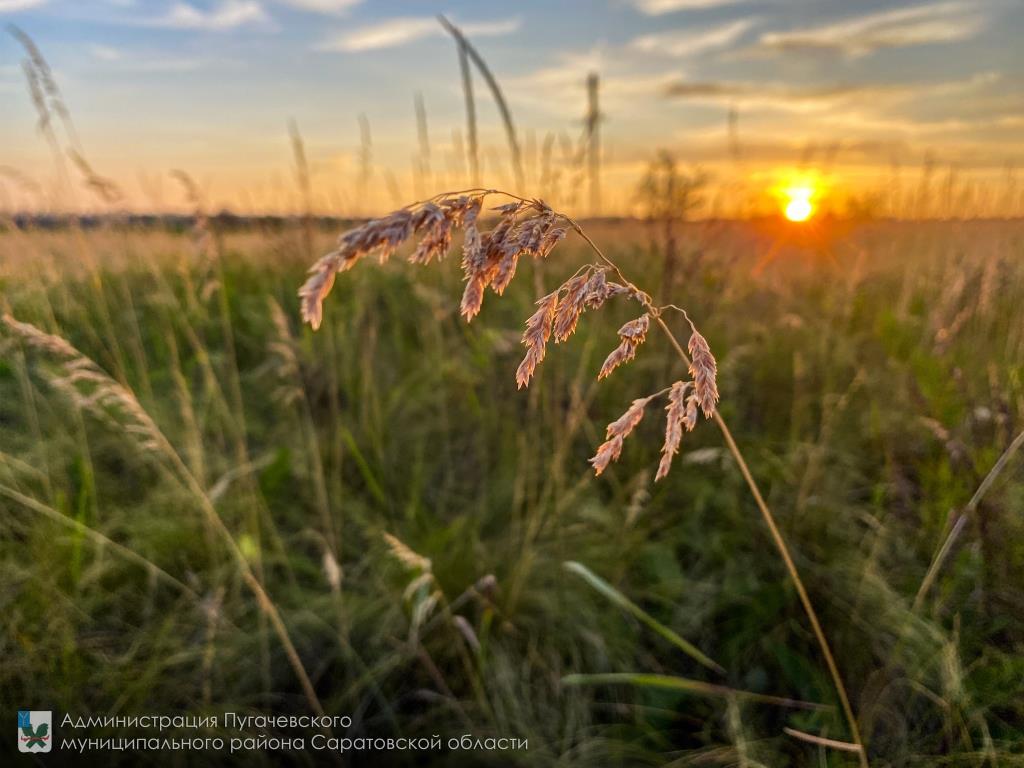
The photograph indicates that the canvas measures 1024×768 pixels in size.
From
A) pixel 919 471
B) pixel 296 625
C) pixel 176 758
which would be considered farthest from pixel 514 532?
pixel 919 471

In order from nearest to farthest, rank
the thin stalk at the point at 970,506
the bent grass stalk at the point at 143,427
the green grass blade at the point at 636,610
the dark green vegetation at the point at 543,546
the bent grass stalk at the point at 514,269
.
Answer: the bent grass stalk at the point at 514,269 → the thin stalk at the point at 970,506 → the green grass blade at the point at 636,610 → the bent grass stalk at the point at 143,427 → the dark green vegetation at the point at 543,546

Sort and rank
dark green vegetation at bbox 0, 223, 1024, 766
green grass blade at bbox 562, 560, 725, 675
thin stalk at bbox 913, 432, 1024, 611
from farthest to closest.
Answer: dark green vegetation at bbox 0, 223, 1024, 766 → green grass blade at bbox 562, 560, 725, 675 → thin stalk at bbox 913, 432, 1024, 611

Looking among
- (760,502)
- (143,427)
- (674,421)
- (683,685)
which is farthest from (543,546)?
(674,421)

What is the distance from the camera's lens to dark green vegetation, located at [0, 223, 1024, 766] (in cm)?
187

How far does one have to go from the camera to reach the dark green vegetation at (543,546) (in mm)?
1868

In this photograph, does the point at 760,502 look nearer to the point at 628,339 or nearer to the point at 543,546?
the point at 628,339

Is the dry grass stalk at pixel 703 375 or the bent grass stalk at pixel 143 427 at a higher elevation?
the dry grass stalk at pixel 703 375

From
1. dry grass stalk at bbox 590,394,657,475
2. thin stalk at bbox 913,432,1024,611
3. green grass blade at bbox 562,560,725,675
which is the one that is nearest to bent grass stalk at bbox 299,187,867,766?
dry grass stalk at bbox 590,394,657,475

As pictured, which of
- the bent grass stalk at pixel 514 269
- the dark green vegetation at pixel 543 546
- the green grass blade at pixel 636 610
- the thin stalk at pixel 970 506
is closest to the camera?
the bent grass stalk at pixel 514 269

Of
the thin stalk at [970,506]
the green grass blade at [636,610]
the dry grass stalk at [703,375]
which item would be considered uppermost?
the dry grass stalk at [703,375]

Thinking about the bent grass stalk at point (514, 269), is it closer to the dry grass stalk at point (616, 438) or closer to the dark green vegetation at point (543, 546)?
the dry grass stalk at point (616, 438)

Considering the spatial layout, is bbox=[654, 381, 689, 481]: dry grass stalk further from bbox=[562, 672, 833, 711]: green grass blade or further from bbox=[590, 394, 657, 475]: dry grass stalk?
bbox=[562, 672, 833, 711]: green grass blade

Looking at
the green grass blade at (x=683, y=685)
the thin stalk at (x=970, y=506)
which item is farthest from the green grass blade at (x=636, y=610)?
the thin stalk at (x=970, y=506)

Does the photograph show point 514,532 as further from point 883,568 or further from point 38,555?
point 38,555
